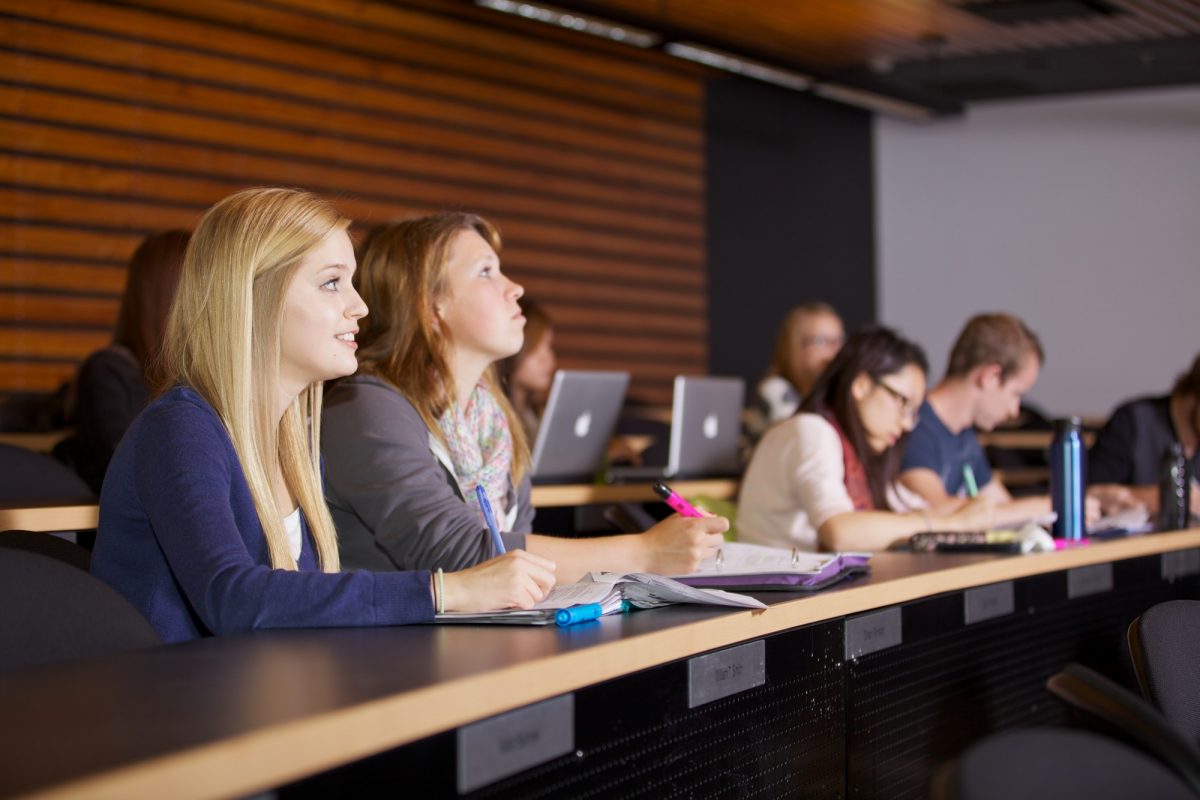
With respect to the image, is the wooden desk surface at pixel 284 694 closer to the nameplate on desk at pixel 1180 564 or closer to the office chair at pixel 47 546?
the office chair at pixel 47 546

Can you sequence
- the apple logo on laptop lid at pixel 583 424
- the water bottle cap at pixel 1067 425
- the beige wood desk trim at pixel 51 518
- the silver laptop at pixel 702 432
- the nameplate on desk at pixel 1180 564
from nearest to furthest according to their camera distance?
the beige wood desk trim at pixel 51 518
the water bottle cap at pixel 1067 425
the nameplate on desk at pixel 1180 564
the apple logo on laptop lid at pixel 583 424
the silver laptop at pixel 702 432

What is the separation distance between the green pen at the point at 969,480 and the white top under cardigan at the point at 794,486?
653 mm

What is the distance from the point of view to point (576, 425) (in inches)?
157

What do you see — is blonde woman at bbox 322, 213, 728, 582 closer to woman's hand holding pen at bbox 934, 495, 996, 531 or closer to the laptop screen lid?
woman's hand holding pen at bbox 934, 495, 996, 531

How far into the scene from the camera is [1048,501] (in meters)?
3.29

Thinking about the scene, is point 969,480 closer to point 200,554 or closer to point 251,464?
point 251,464

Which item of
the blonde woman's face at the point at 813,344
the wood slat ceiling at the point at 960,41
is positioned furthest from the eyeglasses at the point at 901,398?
the wood slat ceiling at the point at 960,41

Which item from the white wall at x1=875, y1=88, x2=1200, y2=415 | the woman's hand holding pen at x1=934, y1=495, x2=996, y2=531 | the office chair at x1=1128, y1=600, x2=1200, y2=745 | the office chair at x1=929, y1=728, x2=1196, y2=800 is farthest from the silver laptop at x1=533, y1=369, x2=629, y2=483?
the white wall at x1=875, y1=88, x2=1200, y2=415

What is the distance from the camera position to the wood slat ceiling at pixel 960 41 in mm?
6703

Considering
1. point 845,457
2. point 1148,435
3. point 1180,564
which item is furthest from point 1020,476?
point 845,457

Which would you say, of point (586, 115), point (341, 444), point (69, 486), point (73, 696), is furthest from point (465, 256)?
point (586, 115)

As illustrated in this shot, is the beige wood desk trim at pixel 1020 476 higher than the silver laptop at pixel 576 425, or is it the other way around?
the silver laptop at pixel 576 425

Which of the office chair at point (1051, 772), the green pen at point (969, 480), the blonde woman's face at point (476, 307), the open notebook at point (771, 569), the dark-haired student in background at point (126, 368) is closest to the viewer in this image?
the office chair at point (1051, 772)

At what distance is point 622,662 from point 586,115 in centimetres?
614
